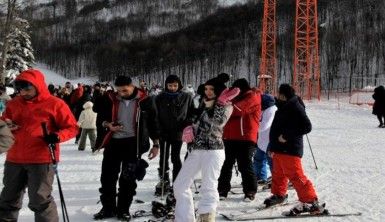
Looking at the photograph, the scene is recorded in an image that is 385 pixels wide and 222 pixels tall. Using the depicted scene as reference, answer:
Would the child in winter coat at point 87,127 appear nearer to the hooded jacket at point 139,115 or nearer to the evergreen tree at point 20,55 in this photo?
the hooded jacket at point 139,115

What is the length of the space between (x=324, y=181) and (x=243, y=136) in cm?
244

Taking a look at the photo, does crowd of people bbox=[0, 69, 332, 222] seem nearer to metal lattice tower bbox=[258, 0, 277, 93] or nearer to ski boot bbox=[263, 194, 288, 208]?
ski boot bbox=[263, 194, 288, 208]

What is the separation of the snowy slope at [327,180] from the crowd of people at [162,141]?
413 millimetres

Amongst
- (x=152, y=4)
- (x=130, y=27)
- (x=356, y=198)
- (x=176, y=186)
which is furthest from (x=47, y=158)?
(x=152, y=4)

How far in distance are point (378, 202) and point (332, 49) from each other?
75.6m

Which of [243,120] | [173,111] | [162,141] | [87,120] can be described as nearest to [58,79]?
[87,120]

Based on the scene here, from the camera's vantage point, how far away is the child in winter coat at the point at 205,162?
16.6 feet

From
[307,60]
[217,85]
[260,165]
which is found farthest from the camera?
[307,60]

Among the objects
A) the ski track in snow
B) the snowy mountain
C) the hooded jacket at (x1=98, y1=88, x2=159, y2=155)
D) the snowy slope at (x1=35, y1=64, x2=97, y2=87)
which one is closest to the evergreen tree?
the snowy mountain

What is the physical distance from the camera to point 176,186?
5082mm

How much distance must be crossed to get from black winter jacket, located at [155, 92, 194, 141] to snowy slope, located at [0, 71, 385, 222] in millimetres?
1047

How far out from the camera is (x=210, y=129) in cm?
515

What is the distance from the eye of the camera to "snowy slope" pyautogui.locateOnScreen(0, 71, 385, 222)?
6.35 metres

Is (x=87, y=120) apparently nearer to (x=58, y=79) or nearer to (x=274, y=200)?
(x=274, y=200)
